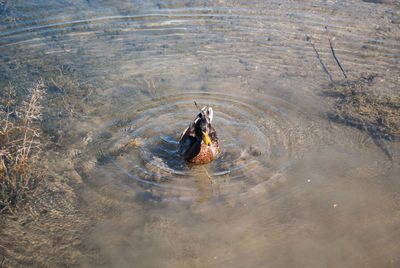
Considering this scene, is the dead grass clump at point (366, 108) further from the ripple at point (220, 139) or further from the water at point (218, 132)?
the ripple at point (220, 139)

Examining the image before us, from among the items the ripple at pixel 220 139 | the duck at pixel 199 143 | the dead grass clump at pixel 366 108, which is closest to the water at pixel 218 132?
the ripple at pixel 220 139

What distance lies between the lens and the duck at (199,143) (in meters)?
4.88

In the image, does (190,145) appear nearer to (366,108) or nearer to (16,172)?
(16,172)

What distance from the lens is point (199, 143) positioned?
5.01 m

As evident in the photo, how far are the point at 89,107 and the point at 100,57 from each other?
215 cm

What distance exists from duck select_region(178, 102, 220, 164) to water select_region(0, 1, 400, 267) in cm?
15

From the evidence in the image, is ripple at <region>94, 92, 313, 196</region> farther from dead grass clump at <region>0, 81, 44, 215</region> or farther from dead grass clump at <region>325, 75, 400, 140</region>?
dead grass clump at <region>0, 81, 44, 215</region>

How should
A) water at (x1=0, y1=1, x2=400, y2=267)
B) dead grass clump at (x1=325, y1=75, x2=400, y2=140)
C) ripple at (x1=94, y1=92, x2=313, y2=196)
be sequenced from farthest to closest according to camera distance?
dead grass clump at (x1=325, y1=75, x2=400, y2=140), ripple at (x1=94, y1=92, x2=313, y2=196), water at (x1=0, y1=1, x2=400, y2=267)

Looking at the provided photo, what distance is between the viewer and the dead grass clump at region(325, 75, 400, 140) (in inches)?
228

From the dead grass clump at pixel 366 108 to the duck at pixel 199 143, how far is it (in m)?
2.52

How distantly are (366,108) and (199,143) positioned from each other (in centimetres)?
352

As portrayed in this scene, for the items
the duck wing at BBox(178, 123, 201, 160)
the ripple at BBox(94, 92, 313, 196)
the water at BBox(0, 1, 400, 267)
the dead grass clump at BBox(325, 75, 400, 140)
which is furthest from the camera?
the dead grass clump at BBox(325, 75, 400, 140)

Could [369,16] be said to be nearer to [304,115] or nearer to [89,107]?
[304,115]

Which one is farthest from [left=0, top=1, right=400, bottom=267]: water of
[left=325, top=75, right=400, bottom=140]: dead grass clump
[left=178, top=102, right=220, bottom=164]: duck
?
[left=325, top=75, right=400, bottom=140]: dead grass clump
